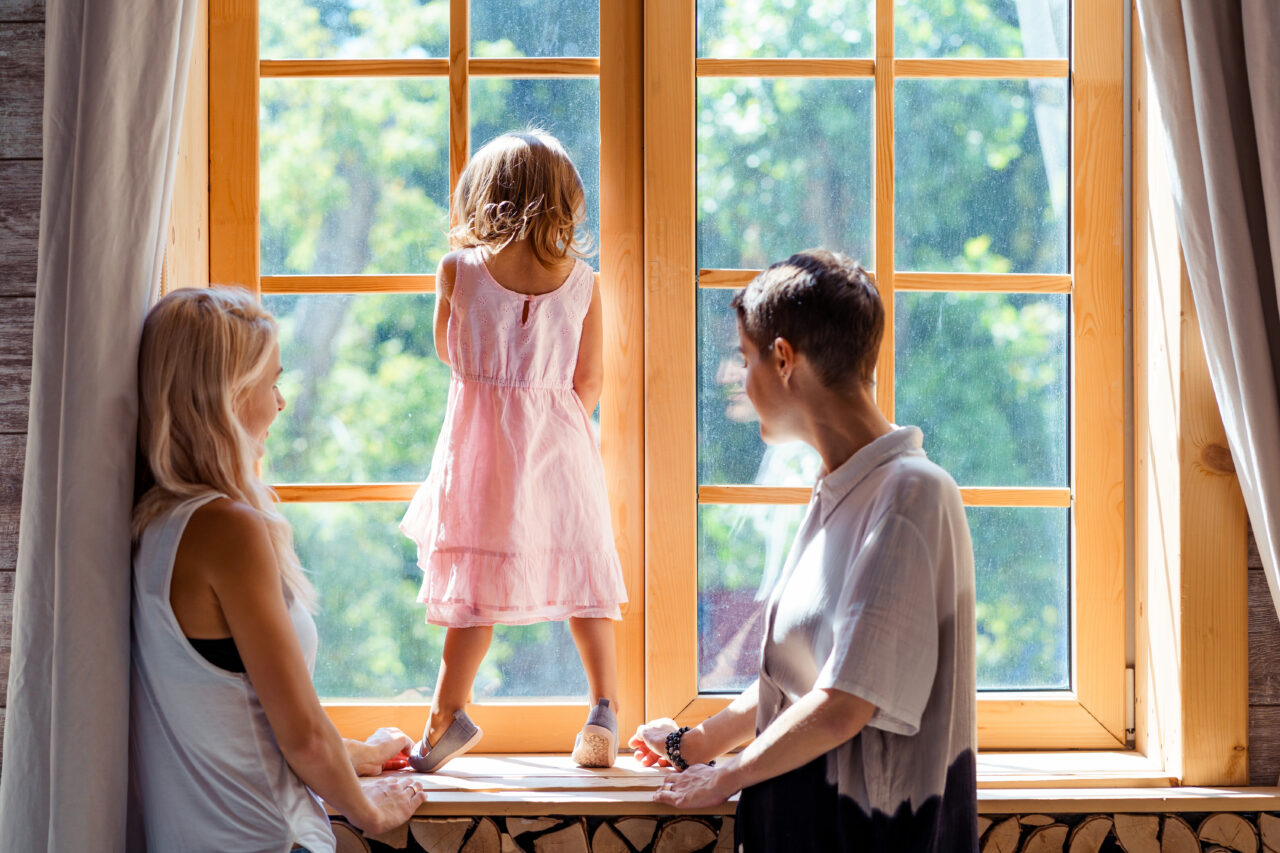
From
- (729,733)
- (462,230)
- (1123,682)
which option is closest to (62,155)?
(462,230)

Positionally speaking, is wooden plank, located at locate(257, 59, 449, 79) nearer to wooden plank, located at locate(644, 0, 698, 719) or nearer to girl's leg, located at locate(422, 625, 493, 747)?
wooden plank, located at locate(644, 0, 698, 719)

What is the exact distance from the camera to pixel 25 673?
4.93ft

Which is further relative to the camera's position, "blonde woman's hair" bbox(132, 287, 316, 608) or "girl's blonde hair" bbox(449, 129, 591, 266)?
"girl's blonde hair" bbox(449, 129, 591, 266)

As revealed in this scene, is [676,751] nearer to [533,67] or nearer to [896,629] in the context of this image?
[896,629]

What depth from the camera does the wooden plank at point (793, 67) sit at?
1.97m

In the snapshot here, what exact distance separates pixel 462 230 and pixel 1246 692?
167 cm

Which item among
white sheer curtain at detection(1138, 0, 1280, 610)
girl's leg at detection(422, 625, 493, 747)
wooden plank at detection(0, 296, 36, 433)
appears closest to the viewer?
white sheer curtain at detection(1138, 0, 1280, 610)

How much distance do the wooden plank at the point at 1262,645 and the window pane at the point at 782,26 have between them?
1.27 m

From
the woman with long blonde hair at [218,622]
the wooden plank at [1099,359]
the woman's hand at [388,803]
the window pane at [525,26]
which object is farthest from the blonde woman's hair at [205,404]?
the wooden plank at [1099,359]

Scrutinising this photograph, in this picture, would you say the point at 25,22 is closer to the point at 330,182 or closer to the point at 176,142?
the point at 176,142

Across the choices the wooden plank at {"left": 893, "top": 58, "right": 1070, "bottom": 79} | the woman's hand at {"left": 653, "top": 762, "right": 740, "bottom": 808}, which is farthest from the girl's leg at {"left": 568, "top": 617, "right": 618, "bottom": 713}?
the wooden plank at {"left": 893, "top": 58, "right": 1070, "bottom": 79}

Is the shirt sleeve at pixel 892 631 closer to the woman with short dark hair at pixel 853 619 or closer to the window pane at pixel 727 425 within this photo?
the woman with short dark hair at pixel 853 619

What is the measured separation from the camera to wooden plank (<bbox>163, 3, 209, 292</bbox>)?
1812 mm

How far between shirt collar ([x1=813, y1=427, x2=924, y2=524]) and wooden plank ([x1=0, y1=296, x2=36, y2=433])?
4.61ft
